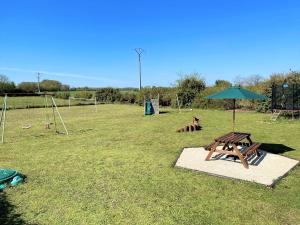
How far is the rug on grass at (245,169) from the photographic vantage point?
6.66 meters

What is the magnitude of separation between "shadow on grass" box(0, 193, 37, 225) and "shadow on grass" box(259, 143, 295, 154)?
7462mm

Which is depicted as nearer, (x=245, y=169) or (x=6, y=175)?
(x=6, y=175)

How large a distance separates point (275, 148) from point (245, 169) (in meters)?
3.13

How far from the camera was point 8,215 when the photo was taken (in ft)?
15.8

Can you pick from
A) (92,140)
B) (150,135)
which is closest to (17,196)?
(92,140)

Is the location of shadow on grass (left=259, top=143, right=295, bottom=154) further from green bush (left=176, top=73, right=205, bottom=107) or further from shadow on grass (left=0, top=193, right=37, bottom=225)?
green bush (left=176, top=73, right=205, bottom=107)

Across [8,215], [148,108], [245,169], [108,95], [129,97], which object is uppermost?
[108,95]

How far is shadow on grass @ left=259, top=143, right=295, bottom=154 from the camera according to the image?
9320 millimetres

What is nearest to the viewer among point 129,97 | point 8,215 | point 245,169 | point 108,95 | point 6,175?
point 8,215

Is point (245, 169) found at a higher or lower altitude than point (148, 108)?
lower

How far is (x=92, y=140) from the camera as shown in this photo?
11.7 metres

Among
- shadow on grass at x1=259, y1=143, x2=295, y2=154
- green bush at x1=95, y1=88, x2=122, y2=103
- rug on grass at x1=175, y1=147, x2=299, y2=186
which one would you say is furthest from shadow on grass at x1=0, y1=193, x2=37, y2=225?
green bush at x1=95, y1=88, x2=122, y2=103

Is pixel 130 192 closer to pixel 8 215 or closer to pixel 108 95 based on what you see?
pixel 8 215

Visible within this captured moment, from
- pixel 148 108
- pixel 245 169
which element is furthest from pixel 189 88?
pixel 245 169
